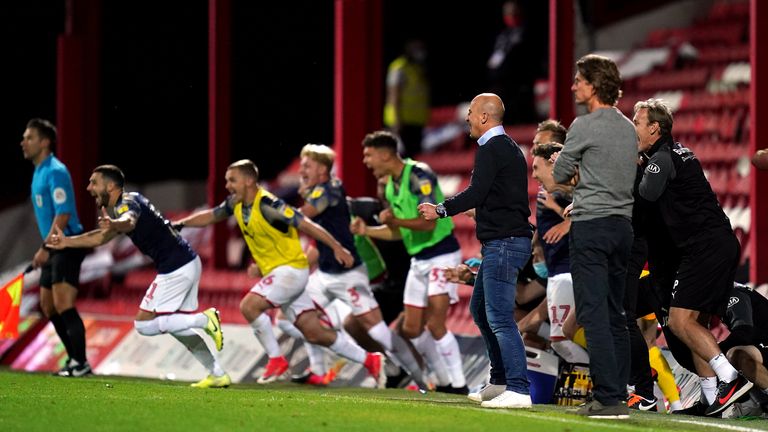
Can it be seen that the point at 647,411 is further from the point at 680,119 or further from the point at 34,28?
the point at 34,28

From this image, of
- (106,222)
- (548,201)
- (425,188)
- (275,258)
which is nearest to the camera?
(548,201)

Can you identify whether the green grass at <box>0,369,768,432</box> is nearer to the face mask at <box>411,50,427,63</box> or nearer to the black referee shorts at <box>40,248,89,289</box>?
the black referee shorts at <box>40,248,89,289</box>

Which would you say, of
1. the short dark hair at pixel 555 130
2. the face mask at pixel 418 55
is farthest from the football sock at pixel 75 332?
the face mask at pixel 418 55

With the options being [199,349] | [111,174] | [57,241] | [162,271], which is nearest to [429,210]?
[199,349]

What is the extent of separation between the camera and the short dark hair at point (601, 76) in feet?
22.3

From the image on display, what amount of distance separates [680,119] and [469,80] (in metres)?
4.59

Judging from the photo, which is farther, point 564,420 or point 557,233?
point 557,233

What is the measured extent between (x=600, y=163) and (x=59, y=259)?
16.3ft

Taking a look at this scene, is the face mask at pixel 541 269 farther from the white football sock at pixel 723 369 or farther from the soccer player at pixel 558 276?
the white football sock at pixel 723 369

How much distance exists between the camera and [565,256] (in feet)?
28.6

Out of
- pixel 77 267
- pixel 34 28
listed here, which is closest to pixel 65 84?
pixel 34 28

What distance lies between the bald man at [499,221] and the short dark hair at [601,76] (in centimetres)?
72

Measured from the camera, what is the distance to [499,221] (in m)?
7.40

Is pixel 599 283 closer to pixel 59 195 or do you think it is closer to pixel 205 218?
pixel 205 218
